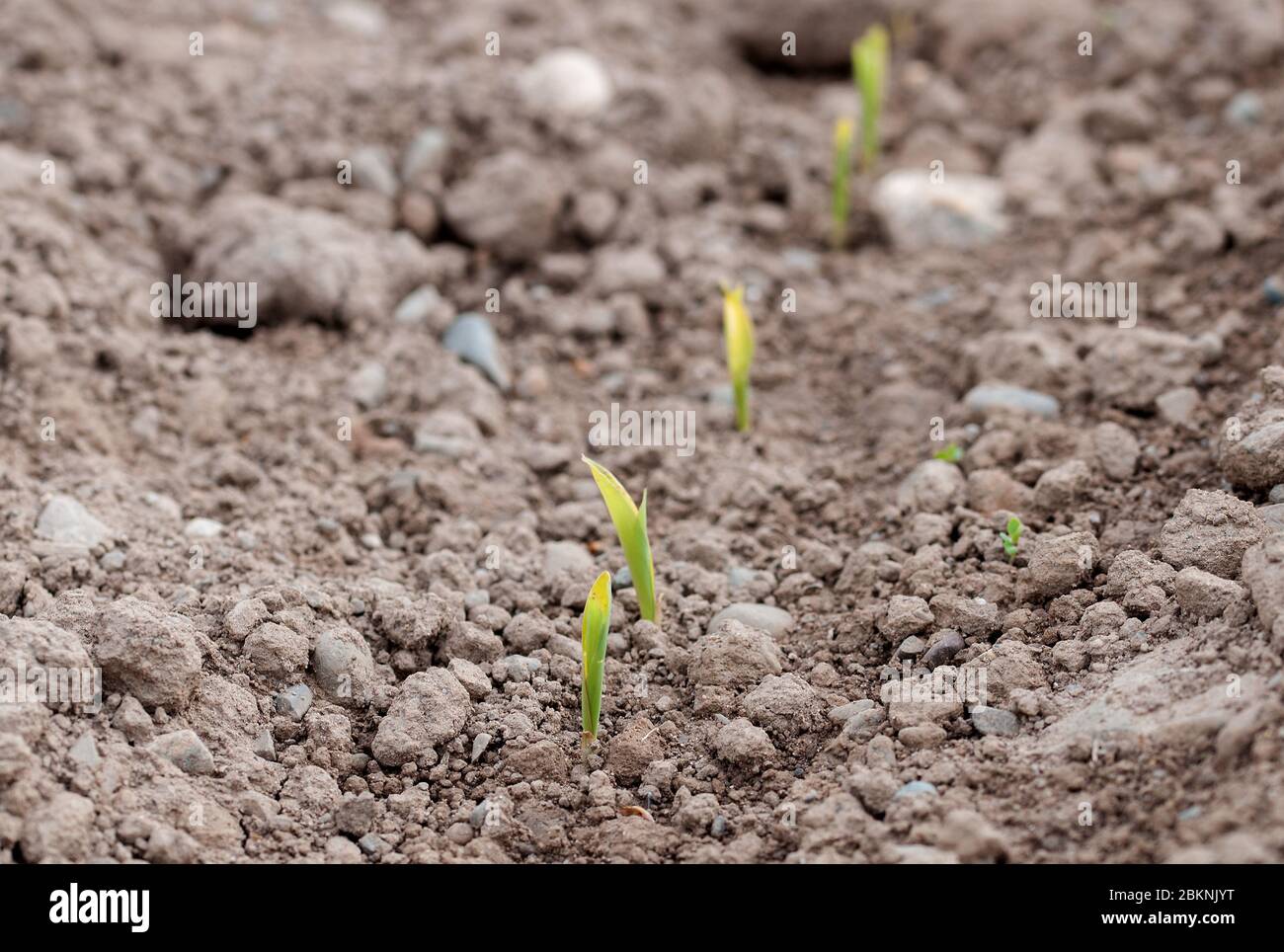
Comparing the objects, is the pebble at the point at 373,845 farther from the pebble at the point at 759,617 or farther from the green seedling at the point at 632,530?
the pebble at the point at 759,617

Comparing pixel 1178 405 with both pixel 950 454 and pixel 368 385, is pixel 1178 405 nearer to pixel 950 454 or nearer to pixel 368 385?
pixel 950 454

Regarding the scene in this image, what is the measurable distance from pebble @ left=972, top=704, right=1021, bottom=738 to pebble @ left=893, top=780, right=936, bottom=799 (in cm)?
18

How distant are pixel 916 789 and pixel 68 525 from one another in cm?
184

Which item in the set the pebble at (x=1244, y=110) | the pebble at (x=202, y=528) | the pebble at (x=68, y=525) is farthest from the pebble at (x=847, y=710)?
the pebble at (x=1244, y=110)

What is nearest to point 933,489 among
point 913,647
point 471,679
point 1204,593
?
point 913,647

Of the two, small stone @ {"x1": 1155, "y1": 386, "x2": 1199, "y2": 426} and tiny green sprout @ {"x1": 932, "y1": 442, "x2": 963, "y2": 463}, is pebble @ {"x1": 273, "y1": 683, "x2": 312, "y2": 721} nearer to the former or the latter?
tiny green sprout @ {"x1": 932, "y1": 442, "x2": 963, "y2": 463}

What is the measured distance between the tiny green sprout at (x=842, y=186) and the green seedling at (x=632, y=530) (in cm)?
179

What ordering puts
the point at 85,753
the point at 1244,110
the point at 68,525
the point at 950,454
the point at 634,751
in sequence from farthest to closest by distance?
the point at 1244,110, the point at 950,454, the point at 68,525, the point at 634,751, the point at 85,753

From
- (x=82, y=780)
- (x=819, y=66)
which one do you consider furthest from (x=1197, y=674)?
(x=819, y=66)

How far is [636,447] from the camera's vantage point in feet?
10.7

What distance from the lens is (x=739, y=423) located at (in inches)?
130

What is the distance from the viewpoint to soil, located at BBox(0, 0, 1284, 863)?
216 centimetres

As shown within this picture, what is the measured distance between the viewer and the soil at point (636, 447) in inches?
85.0

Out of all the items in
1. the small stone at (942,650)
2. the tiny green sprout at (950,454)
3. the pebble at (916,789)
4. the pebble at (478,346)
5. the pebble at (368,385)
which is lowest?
the pebble at (916,789)
